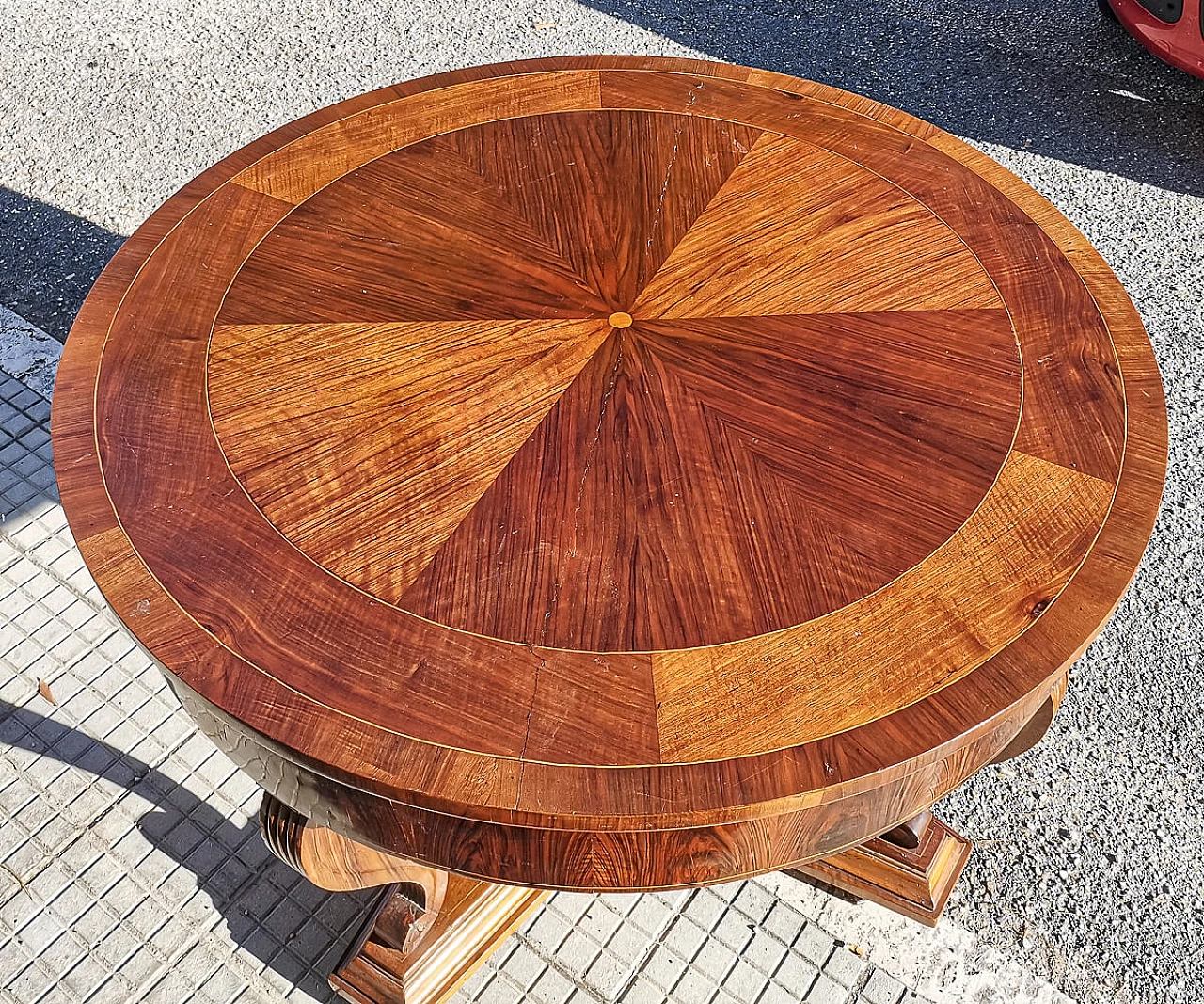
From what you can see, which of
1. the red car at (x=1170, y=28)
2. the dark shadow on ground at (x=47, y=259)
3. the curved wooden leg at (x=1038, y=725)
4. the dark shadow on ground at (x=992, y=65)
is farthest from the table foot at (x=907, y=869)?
the red car at (x=1170, y=28)

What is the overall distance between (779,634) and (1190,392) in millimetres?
1911

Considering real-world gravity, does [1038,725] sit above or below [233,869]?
below

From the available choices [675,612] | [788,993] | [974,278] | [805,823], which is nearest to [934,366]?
[974,278]

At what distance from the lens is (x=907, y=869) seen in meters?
1.73

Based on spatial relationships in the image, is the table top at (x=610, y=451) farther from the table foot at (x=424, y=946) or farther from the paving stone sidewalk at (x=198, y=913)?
the paving stone sidewalk at (x=198, y=913)

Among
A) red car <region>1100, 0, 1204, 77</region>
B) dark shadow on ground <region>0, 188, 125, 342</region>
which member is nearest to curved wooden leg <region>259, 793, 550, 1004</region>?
dark shadow on ground <region>0, 188, 125, 342</region>

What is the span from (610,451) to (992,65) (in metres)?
2.92

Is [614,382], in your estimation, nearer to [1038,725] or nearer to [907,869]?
[1038,725]

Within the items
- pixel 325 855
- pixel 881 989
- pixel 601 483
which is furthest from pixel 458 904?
pixel 601 483

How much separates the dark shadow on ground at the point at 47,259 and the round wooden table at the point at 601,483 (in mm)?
1260

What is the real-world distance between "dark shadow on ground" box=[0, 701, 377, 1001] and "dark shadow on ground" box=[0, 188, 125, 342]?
112 centimetres

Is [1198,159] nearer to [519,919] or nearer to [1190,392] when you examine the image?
[1190,392]

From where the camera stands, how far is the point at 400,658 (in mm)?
1131

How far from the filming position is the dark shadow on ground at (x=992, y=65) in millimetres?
3311
